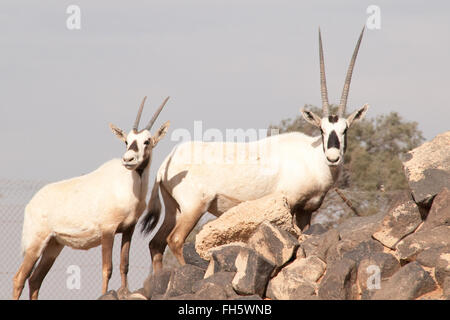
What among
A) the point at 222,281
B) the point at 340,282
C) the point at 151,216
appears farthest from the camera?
the point at 151,216

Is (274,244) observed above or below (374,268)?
above

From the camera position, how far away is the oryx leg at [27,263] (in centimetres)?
1055

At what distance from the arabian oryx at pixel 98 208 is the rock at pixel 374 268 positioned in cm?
309

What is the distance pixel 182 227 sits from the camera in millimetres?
10383

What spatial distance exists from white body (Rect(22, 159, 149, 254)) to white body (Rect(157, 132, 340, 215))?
0.56m

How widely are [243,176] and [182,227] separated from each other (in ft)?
3.42

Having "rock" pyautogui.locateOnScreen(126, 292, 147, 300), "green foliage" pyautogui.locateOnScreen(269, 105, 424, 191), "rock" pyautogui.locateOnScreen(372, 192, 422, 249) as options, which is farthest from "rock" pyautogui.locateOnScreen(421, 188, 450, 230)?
"green foliage" pyautogui.locateOnScreen(269, 105, 424, 191)

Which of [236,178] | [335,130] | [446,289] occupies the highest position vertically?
[335,130]

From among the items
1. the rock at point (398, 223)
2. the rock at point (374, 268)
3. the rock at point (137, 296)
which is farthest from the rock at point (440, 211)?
the rock at point (137, 296)

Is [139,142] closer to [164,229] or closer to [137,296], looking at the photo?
[164,229]

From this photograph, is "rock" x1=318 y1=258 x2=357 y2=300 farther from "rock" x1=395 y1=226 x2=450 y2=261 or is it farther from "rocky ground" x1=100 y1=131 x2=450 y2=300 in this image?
"rock" x1=395 y1=226 x2=450 y2=261

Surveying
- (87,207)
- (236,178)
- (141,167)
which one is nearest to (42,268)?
(87,207)

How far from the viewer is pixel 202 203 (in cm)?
1044
